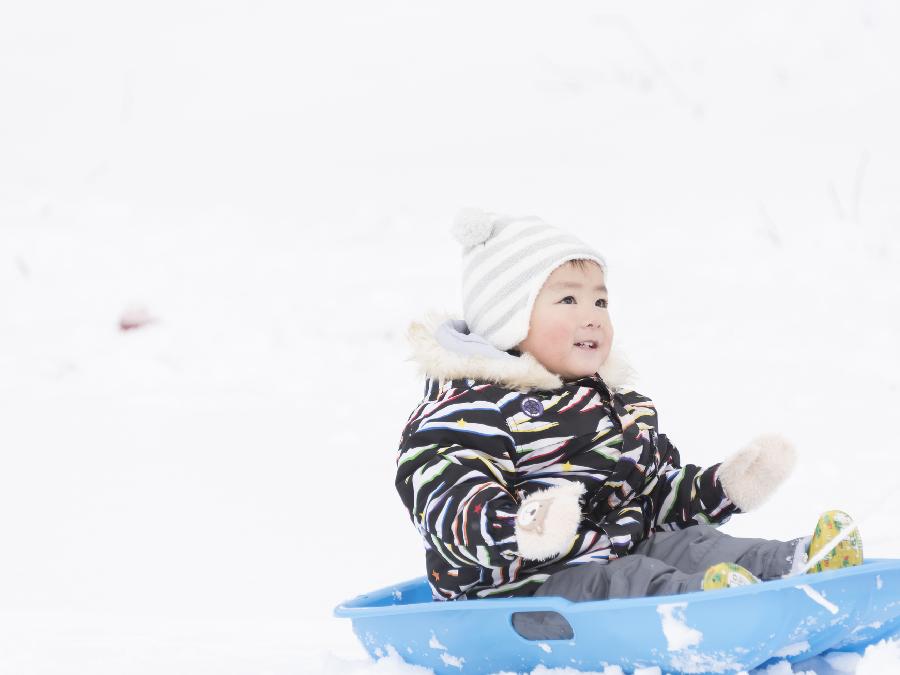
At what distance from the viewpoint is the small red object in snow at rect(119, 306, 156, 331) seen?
15.2 feet

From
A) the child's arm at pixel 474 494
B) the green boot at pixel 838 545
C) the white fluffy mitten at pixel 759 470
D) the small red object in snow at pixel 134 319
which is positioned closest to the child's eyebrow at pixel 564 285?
the child's arm at pixel 474 494

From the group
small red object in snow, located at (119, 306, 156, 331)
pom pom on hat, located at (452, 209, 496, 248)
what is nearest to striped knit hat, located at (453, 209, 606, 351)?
pom pom on hat, located at (452, 209, 496, 248)

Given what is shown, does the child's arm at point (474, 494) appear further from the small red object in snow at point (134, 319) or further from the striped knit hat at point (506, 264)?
the small red object in snow at point (134, 319)

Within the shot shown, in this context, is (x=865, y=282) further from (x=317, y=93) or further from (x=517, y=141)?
(x=317, y=93)

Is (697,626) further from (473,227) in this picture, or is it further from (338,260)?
(338,260)

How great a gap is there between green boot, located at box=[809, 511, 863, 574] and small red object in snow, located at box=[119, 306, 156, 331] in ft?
11.2

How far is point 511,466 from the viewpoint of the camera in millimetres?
1902

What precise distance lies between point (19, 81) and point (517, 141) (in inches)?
112

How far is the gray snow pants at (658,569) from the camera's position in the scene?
171 centimetres

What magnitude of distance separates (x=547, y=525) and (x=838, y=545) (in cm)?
48

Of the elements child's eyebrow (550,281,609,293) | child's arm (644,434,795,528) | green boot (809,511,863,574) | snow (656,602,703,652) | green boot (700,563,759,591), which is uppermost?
child's eyebrow (550,281,609,293)

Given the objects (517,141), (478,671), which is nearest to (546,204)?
(517,141)

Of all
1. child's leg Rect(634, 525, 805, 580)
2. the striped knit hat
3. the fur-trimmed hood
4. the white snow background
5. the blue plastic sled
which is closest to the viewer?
the blue plastic sled

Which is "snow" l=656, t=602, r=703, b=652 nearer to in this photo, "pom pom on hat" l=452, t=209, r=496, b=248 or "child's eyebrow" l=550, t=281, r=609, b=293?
"child's eyebrow" l=550, t=281, r=609, b=293
